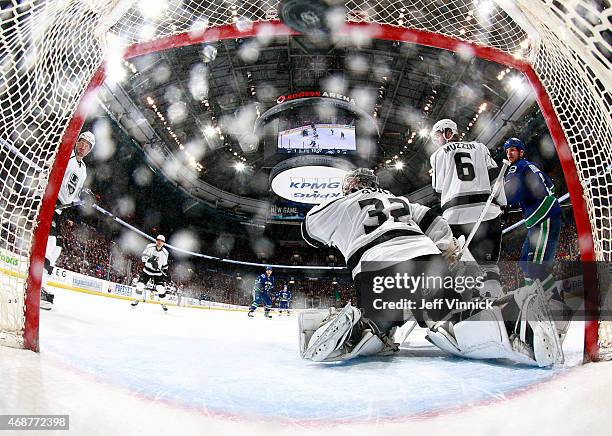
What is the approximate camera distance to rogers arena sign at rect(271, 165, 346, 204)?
312 inches

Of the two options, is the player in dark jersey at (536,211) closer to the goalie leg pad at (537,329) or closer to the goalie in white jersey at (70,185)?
the goalie leg pad at (537,329)

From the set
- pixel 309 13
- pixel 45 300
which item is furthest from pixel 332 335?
pixel 45 300

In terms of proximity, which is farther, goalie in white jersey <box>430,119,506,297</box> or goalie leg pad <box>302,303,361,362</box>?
goalie in white jersey <box>430,119,506,297</box>

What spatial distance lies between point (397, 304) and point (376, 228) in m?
0.30

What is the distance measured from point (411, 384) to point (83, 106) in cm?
156

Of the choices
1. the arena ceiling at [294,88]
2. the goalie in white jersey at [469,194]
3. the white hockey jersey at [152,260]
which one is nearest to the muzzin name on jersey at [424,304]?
the goalie in white jersey at [469,194]

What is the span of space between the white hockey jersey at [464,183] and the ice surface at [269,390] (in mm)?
896

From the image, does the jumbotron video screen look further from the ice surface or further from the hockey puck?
the hockey puck

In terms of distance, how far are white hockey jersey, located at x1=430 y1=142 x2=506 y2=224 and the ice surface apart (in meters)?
0.90

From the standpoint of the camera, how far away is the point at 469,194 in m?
2.34

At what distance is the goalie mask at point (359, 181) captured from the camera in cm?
183

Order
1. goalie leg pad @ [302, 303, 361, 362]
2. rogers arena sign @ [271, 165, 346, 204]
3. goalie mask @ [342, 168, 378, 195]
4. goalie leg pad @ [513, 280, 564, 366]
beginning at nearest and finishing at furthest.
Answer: goalie leg pad @ [513, 280, 564, 366] → goalie leg pad @ [302, 303, 361, 362] → goalie mask @ [342, 168, 378, 195] → rogers arena sign @ [271, 165, 346, 204]

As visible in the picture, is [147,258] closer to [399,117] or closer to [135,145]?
[135,145]

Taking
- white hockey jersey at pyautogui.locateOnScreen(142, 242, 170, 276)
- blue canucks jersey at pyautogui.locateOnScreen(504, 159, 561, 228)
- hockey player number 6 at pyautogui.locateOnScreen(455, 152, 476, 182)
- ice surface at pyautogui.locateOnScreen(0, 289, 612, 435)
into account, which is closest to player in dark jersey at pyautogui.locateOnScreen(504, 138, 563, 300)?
blue canucks jersey at pyautogui.locateOnScreen(504, 159, 561, 228)
